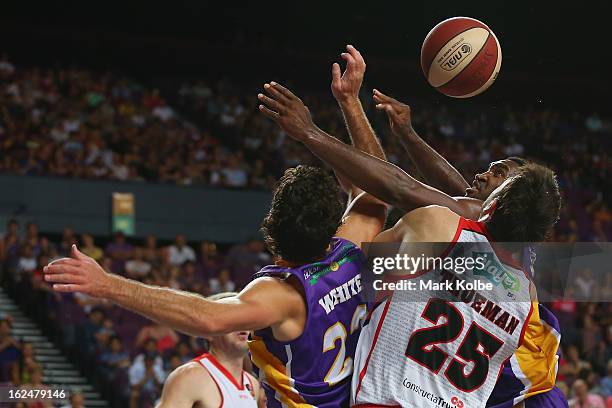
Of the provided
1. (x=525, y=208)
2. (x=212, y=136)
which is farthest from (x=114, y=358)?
(x=212, y=136)

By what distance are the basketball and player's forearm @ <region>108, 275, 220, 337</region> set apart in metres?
1.99

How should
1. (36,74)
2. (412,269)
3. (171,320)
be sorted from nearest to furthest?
(171,320)
(412,269)
(36,74)

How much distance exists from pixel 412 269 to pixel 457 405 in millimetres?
541

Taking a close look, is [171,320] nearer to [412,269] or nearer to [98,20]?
[412,269]

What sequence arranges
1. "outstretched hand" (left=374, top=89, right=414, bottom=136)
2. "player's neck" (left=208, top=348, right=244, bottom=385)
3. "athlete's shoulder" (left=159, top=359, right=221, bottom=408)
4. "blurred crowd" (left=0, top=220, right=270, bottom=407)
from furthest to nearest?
"blurred crowd" (left=0, top=220, right=270, bottom=407) → "player's neck" (left=208, top=348, right=244, bottom=385) → "athlete's shoulder" (left=159, top=359, right=221, bottom=408) → "outstretched hand" (left=374, top=89, right=414, bottom=136)

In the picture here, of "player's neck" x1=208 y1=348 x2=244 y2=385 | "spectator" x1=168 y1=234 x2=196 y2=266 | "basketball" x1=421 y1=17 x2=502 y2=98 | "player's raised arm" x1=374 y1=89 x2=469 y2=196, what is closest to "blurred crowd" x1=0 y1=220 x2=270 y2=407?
"spectator" x1=168 y1=234 x2=196 y2=266

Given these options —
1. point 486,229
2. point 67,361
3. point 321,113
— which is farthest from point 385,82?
point 486,229

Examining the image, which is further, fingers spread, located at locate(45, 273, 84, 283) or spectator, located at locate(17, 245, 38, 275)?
spectator, located at locate(17, 245, 38, 275)

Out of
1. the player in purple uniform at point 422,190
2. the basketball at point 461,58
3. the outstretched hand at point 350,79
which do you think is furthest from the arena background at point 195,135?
the player in purple uniform at point 422,190

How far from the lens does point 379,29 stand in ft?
61.3

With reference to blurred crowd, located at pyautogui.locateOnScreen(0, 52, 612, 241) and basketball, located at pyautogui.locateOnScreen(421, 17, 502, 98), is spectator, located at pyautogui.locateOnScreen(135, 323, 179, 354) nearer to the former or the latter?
blurred crowd, located at pyautogui.locateOnScreen(0, 52, 612, 241)

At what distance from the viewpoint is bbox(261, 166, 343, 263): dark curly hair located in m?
3.41

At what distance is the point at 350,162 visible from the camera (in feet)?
11.6

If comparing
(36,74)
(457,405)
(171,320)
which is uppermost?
(171,320)
